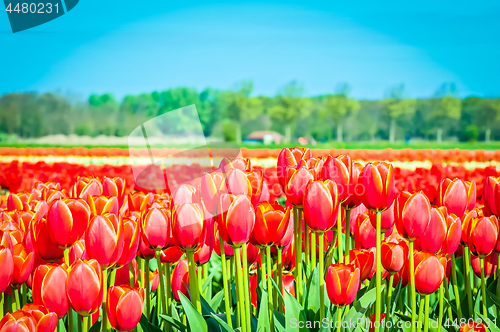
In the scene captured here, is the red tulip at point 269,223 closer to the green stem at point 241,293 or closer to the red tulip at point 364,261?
the green stem at point 241,293

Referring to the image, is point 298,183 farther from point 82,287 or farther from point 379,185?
point 82,287

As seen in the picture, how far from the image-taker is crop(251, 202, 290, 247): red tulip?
1.26 meters

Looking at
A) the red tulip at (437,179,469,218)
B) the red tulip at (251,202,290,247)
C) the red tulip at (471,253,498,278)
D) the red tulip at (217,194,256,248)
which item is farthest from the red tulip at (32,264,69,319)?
the red tulip at (471,253,498,278)

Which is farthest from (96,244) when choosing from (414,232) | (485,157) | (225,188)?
(485,157)

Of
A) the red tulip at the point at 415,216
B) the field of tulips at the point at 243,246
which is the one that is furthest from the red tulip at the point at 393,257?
the red tulip at the point at 415,216

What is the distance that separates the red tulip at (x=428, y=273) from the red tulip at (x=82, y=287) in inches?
35.5

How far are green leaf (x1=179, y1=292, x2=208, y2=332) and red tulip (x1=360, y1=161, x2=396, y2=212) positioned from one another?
1.87 feet

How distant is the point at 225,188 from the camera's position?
4.04 feet

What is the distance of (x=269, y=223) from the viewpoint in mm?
1269

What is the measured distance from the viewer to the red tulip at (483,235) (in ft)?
4.64

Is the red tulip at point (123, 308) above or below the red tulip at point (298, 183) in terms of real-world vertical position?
below

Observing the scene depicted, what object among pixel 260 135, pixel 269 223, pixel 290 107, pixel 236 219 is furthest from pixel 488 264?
pixel 260 135

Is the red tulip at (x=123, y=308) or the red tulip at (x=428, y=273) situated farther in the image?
the red tulip at (x=428, y=273)

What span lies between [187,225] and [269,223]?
0.24 metres
